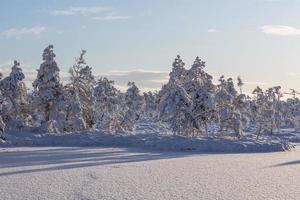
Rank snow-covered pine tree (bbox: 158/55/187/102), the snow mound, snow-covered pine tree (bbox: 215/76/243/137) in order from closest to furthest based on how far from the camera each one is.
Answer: the snow mound
snow-covered pine tree (bbox: 215/76/243/137)
snow-covered pine tree (bbox: 158/55/187/102)

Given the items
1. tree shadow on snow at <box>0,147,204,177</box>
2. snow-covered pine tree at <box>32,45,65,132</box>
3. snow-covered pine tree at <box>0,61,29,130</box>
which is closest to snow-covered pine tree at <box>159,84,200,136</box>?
snow-covered pine tree at <box>32,45,65,132</box>

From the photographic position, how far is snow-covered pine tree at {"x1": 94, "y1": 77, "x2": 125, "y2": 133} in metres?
67.7

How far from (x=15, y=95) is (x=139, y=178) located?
3453 centimetres

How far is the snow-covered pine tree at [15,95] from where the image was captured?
51.2 m

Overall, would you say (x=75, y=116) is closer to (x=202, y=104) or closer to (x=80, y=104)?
(x=80, y=104)

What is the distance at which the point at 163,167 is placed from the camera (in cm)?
2466

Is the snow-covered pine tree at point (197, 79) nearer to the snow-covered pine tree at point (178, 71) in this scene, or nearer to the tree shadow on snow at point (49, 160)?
the snow-covered pine tree at point (178, 71)

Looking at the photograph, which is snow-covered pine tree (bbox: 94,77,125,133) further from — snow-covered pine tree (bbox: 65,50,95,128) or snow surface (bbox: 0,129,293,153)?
snow surface (bbox: 0,129,293,153)

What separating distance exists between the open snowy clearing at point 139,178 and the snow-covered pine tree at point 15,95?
863 inches

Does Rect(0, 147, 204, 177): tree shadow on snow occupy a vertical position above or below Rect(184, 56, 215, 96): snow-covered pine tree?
below

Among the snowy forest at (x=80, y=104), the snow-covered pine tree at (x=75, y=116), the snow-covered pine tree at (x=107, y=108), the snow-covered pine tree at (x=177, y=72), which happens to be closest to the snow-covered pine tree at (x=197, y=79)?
the snowy forest at (x=80, y=104)

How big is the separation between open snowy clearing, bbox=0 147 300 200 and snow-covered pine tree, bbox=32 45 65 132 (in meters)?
21.5

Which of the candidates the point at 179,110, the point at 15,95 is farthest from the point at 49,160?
the point at 15,95

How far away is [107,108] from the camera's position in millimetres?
78062
